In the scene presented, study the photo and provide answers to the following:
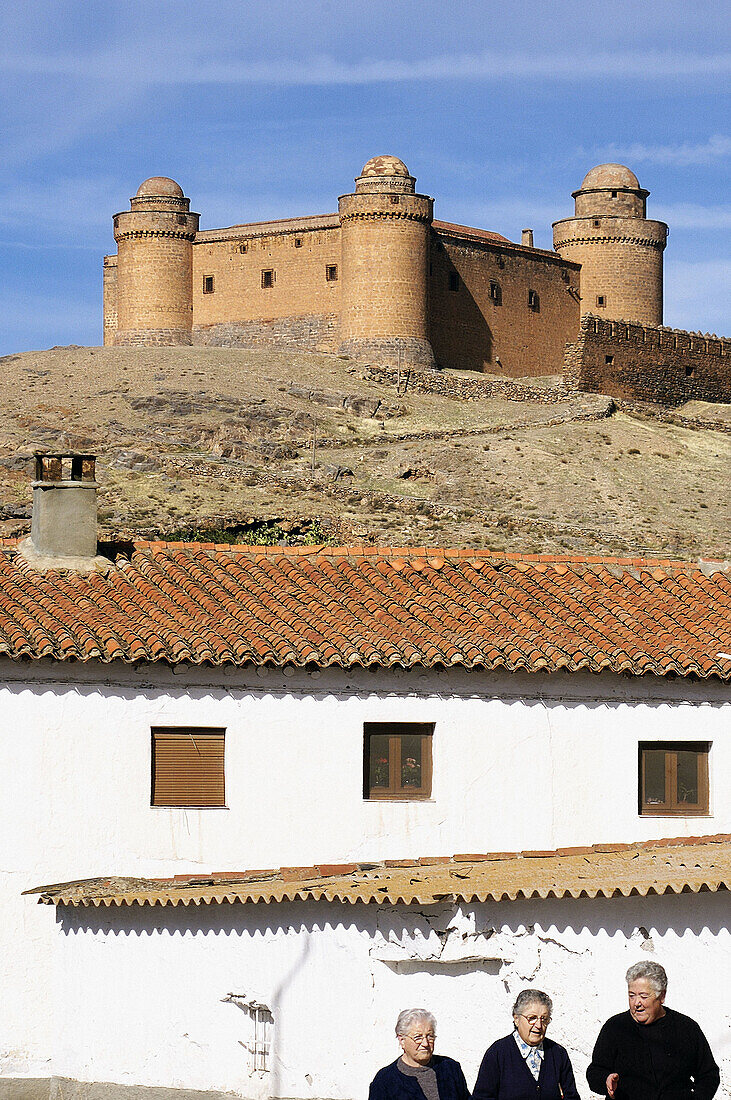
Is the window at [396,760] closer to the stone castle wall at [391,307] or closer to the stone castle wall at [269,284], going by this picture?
the stone castle wall at [391,307]

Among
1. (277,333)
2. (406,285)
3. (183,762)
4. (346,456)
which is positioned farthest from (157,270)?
(183,762)

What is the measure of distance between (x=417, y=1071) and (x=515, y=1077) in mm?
554

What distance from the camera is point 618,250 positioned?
253 ft

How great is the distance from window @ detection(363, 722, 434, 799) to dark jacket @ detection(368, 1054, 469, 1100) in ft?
33.8

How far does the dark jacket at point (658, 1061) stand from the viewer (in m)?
8.71

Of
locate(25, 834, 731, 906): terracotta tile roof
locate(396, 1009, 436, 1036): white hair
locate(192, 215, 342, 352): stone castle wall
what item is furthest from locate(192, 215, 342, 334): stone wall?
locate(396, 1009, 436, 1036): white hair

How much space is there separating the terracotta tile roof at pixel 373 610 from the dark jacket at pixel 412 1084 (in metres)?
9.89

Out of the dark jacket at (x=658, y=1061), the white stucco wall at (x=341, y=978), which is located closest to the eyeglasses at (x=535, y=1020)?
the dark jacket at (x=658, y=1061)

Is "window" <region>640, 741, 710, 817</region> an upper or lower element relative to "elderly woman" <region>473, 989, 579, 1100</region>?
upper

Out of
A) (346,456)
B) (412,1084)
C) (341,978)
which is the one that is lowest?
(341,978)

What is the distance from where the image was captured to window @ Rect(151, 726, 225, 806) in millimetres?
19000

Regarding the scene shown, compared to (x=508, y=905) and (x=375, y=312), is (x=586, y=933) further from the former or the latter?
(x=375, y=312)

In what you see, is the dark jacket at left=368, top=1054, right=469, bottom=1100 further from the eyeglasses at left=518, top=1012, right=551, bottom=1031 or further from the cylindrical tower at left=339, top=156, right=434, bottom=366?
the cylindrical tower at left=339, top=156, right=434, bottom=366

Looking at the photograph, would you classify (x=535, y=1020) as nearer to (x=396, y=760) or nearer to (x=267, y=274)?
(x=396, y=760)
